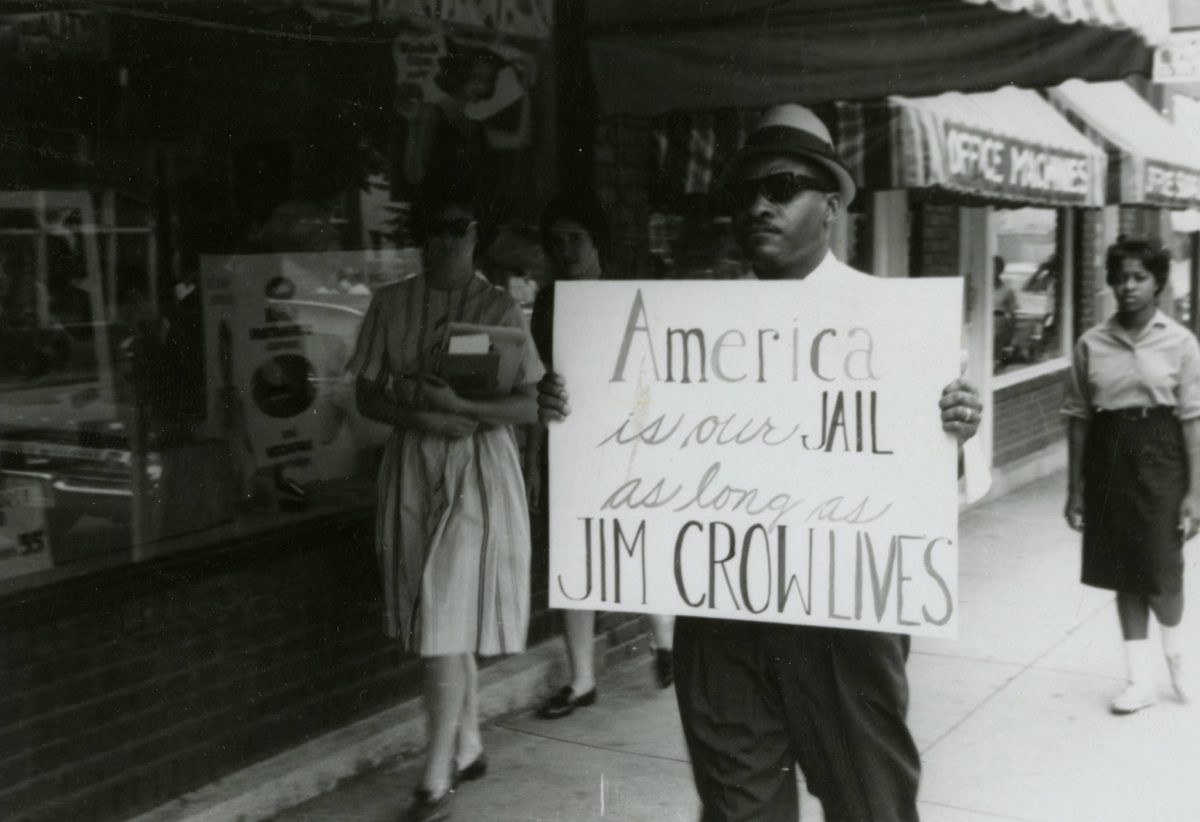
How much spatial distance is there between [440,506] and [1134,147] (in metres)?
7.54

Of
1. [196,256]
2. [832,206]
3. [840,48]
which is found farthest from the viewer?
[840,48]

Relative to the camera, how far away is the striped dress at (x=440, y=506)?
440 cm

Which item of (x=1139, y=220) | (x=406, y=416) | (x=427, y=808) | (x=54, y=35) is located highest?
(x=54, y=35)

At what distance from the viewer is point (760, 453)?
307cm

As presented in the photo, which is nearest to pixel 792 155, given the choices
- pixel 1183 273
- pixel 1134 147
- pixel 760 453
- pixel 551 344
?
pixel 760 453

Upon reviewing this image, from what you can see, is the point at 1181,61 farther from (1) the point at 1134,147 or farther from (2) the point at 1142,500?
(1) the point at 1134,147

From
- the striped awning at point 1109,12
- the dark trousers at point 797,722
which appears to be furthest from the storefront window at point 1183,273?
the dark trousers at point 797,722

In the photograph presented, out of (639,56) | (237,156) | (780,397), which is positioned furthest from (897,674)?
(639,56)

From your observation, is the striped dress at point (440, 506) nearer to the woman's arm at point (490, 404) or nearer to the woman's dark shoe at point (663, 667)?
the woman's arm at point (490, 404)

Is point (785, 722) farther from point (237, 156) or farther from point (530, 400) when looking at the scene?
point (237, 156)

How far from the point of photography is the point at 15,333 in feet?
13.0

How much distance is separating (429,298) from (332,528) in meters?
1.00

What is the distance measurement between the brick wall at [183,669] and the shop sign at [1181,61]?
381 centimetres

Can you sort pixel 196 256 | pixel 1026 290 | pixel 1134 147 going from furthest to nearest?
pixel 1026 290, pixel 1134 147, pixel 196 256
